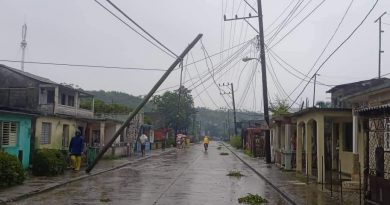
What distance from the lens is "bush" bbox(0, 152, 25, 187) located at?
56.3 ft

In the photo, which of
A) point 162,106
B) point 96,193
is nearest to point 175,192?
point 96,193

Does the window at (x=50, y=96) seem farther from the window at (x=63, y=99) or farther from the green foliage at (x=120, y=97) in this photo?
the green foliage at (x=120, y=97)

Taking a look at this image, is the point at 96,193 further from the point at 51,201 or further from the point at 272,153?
the point at 272,153

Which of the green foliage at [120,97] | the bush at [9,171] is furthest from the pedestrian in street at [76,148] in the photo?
the green foliage at [120,97]

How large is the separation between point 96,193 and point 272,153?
76.4 ft

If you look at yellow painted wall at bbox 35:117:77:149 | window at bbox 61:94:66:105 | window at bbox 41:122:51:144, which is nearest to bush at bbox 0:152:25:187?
yellow painted wall at bbox 35:117:77:149

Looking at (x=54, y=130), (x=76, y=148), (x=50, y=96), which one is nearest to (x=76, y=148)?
(x=76, y=148)

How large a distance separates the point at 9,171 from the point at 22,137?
6.72 meters

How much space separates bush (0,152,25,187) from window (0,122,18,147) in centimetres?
433

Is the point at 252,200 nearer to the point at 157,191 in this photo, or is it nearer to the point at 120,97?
the point at 157,191

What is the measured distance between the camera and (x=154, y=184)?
66.9 feet

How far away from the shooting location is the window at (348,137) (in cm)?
2408

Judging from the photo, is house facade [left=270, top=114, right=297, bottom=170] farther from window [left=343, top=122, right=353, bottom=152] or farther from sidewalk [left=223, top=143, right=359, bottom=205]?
sidewalk [left=223, top=143, right=359, bottom=205]

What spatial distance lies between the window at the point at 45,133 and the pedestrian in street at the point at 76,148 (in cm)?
282
